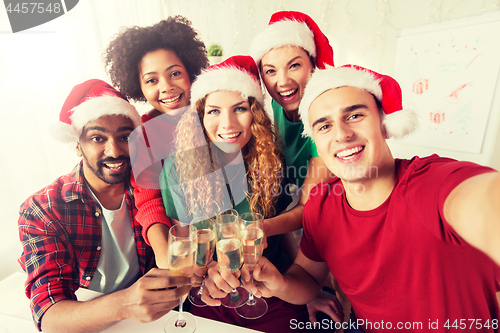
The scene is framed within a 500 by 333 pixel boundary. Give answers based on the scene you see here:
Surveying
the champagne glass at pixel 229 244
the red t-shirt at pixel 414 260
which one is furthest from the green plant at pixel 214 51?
the red t-shirt at pixel 414 260

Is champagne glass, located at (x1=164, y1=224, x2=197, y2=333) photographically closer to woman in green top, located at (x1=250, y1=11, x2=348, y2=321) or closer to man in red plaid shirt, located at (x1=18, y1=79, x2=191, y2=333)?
man in red plaid shirt, located at (x1=18, y1=79, x2=191, y2=333)

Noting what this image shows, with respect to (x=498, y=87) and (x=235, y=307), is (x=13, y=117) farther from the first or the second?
(x=498, y=87)

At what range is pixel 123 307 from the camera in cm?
83

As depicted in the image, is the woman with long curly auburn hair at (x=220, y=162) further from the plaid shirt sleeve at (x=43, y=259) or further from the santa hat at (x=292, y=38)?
the plaid shirt sleeve at (x=43, y=259)

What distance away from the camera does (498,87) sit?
1.54 meters

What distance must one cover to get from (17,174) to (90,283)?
1.90ft

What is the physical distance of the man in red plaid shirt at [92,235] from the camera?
0.84 meters

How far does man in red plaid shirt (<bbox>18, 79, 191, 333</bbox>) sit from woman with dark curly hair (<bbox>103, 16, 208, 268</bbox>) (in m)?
0.07

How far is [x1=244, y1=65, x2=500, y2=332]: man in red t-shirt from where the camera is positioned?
0.76 m

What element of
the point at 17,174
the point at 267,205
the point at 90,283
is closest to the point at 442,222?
the point at 267,205

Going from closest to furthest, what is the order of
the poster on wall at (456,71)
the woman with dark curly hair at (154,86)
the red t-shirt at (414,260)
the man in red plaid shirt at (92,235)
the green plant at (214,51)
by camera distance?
the red t-shirt at (414,260) → the man in red plaid shirt at (92,235) → the woman with dark curly hair at (154,86) → the green plant at (214,51) → the poster on wall at (456,71)

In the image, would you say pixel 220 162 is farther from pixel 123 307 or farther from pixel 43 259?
pixel 43 259

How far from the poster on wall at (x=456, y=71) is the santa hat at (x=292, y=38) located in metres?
0.75

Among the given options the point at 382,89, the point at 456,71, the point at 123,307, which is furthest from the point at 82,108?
the point at 456,71
